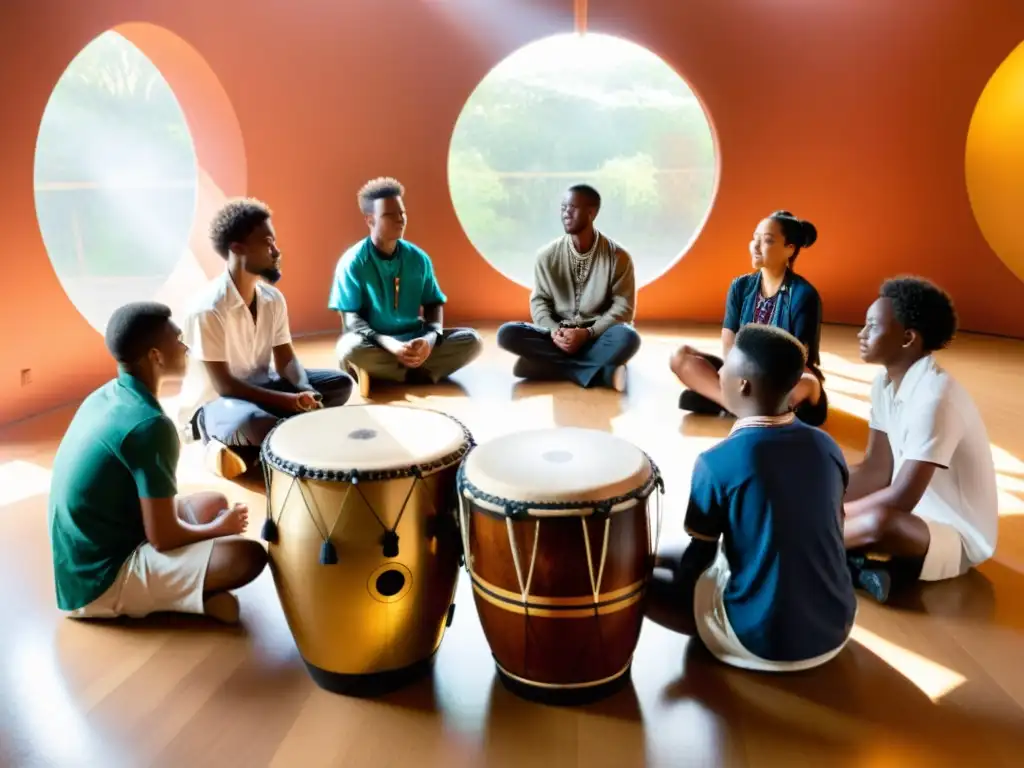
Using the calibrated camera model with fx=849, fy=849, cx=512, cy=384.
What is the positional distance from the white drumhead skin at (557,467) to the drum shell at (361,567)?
122mm

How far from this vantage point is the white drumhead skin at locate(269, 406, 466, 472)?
181 centimetres

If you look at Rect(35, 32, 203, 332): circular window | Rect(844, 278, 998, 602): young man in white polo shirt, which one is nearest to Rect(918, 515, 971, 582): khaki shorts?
Rect(844, 278, 998, 602): young man in white polo shirt

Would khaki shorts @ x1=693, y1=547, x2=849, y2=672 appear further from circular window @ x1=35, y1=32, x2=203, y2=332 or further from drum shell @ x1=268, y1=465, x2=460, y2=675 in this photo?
circular window @ x1=35, y1=32, x2=203, y2=332

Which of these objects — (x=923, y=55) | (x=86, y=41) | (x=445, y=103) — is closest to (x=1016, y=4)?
(x=923, y=55)

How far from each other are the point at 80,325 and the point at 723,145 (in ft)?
13.8

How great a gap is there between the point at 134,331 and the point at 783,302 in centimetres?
256

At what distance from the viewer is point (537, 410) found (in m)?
4.06

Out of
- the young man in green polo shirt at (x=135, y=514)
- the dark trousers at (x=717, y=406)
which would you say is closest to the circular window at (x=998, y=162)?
the dark trousers at (x=717, y=406)

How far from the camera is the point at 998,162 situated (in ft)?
19.5

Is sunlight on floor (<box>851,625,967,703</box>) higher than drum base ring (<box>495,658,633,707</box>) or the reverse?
the reverse

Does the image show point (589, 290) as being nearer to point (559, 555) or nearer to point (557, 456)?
point (557, 456)

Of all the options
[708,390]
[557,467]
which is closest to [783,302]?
[708,390]

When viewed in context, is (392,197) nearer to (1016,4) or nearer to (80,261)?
(1016,4)

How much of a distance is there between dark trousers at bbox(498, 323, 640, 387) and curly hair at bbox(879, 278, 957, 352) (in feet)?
6.62
